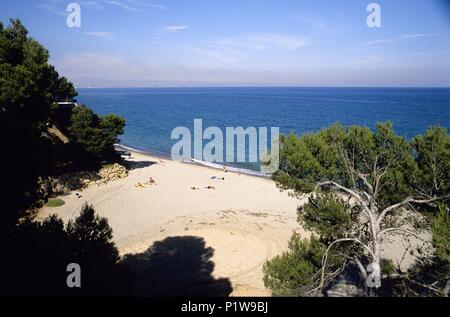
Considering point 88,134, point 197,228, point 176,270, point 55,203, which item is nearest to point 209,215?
point 197,228

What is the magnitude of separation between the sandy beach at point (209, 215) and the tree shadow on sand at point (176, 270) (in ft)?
1.31

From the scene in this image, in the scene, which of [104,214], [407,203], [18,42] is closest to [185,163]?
[104,214]

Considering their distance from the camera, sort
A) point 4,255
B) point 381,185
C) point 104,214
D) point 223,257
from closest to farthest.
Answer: point 4,255 < point 381,185 < point 223,257 < point 104,214

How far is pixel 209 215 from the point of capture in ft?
77.7

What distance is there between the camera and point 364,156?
11016 millimetres

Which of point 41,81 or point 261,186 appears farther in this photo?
point 261,186

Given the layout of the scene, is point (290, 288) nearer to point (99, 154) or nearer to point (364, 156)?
point (364, 156)

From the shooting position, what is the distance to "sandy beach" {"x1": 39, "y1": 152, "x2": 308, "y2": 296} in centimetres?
1744

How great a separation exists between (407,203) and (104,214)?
63.0 feet

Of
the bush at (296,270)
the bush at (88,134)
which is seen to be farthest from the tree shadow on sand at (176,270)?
the bush at (88,134)

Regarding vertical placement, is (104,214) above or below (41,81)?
below

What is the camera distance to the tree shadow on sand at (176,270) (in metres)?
14.4

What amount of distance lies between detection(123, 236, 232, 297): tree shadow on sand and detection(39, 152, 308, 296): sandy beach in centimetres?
40

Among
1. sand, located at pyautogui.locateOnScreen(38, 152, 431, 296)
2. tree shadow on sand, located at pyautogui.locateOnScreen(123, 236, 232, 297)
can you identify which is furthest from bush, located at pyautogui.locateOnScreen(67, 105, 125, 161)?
tree shadow on sand, located at pyautogui.locateOnScreen(123, 236, 232, 297)
